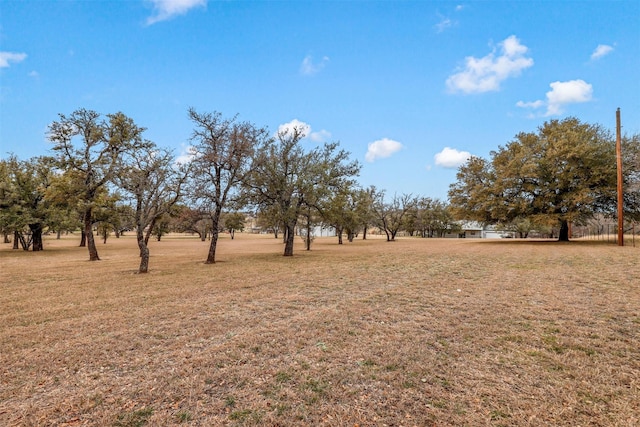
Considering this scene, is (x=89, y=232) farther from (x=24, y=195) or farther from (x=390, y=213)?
(x=390, y=213)

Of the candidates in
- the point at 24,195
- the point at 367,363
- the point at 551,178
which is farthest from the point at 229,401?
the point at 551,178

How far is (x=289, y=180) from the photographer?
17.2m

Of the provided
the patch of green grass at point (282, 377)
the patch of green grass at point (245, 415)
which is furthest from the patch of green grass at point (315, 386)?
the patch of green grass at point (245, 415)

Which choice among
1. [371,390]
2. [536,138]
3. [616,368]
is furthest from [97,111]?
[536,138]

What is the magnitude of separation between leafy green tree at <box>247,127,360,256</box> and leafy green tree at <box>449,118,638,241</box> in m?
17.7

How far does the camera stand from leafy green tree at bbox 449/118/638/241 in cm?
2347

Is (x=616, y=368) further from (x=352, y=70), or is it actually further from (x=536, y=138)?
(x=536, y=138)

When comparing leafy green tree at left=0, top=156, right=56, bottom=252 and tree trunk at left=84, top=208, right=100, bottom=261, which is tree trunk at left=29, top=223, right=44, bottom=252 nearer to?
leafy green tree at left=0, top=156, right=56, bottom=252

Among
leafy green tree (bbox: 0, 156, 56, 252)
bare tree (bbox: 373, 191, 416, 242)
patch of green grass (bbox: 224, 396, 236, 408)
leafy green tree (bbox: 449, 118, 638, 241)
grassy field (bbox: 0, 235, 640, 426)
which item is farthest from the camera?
bare tree (bbox: 373, 191, 416, 242)

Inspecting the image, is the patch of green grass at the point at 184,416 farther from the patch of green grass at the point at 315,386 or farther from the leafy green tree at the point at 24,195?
the leafy green tree at the point at 24,195

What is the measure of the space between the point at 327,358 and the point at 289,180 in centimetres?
1398

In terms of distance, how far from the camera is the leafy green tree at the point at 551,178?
77.0ft

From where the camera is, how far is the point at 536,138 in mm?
27453

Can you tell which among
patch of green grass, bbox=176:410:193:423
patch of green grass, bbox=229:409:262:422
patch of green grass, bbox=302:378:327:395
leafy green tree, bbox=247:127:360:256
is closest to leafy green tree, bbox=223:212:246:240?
leafy green tree, bbox=247:127:360:256
